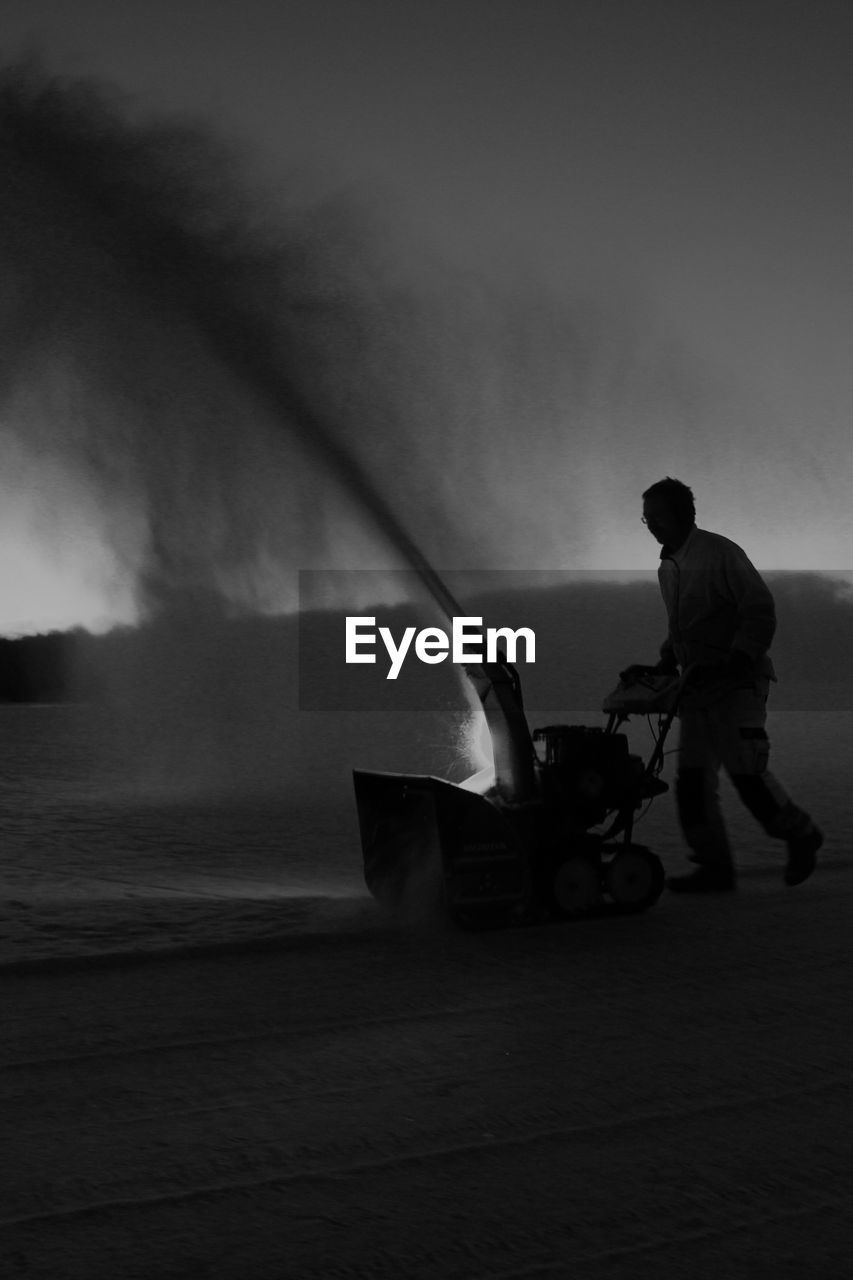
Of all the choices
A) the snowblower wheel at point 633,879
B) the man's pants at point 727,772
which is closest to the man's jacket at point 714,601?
the man's pants at point 727,772

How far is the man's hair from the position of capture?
21.4 feet

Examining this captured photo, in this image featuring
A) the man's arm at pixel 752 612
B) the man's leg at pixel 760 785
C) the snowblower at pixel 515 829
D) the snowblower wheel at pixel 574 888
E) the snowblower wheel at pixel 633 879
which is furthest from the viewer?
the man's leg at pixel 760 785

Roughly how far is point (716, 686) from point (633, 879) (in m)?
1.10

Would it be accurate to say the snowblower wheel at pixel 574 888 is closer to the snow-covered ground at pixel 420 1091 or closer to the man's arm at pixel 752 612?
the snow-covered ground at pixel 420 1091

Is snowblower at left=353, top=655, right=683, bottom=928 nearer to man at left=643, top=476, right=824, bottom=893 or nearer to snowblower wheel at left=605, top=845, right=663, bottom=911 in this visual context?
snowblower wheel at left=605, top=845, right=663, bottom=911

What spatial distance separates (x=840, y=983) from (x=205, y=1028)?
1.97m

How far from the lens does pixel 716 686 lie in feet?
21.1

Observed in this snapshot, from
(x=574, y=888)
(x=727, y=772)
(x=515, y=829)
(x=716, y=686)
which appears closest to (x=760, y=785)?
(x=727, y=772)

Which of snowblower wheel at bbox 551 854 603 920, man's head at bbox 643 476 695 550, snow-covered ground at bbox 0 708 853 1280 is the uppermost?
man's head at bbox 643 476 695 550

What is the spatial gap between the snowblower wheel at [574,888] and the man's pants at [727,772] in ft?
3.10

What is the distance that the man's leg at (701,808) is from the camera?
252 inches

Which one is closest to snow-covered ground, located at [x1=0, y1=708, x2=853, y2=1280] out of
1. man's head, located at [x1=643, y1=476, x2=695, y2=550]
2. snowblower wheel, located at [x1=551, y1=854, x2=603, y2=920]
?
snowblower wheel, located at [x1=551, y1=854, x2=603, y2=920]

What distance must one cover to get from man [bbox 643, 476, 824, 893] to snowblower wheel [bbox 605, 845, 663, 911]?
59 centimetres

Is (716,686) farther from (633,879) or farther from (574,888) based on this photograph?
(574,888)
